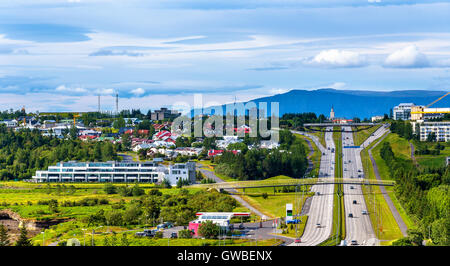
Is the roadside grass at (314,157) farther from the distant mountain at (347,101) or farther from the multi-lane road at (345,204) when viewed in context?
the distant mountain at (347,101)

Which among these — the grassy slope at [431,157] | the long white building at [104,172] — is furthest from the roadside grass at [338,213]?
the long white building at [104,172]

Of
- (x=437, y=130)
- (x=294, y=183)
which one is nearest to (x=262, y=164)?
(x=294, y=183)

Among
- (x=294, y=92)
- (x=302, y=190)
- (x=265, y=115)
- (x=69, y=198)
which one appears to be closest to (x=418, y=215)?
(x=302, y=190)
